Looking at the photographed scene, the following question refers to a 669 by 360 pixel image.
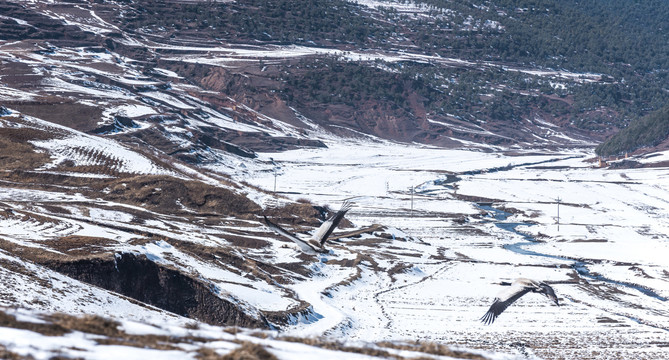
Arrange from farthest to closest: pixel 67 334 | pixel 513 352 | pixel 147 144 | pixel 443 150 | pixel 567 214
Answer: pixel 443 150 < pixel 147 144 < pixel 567 214 < pixel 513 352 < pixel 67 334

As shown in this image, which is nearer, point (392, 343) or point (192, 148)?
point (392, 343)

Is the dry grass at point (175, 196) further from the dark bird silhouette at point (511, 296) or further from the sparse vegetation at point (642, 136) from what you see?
the sparse vegetation at point (642, 136)

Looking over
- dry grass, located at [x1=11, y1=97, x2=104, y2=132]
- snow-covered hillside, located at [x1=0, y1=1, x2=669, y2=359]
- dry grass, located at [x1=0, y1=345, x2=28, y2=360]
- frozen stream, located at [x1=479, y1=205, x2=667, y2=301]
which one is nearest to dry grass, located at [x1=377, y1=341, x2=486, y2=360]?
snow-covered hillside, located at [x1=0, y1=1, x2=669, y2=359]

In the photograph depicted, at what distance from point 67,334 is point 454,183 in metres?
117

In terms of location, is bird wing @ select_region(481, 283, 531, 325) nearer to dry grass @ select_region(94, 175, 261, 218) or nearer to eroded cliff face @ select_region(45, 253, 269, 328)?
eroded cliff face @ select_region(45, 253, 269, 328)

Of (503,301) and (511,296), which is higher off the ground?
(511,296)

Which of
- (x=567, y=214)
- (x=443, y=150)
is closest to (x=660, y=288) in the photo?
(x=567, y=214)

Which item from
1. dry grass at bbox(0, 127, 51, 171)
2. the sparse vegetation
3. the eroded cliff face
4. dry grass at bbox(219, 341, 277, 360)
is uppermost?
dry grass at bbox(219, 341, 277, 360)

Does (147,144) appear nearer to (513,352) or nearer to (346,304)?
(346,304)

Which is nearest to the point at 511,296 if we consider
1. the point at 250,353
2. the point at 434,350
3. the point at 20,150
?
the point at 434,350

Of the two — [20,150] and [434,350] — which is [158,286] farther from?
[20,150]

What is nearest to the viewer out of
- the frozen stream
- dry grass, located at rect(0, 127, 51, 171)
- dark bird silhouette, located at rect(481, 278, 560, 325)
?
dark bird silhouette, located at rect(481, 278, 560, 325)

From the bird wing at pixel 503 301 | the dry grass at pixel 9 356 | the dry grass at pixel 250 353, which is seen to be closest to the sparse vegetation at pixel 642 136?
the bird wing at pixel 503 301

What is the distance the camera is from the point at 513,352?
102 ft
